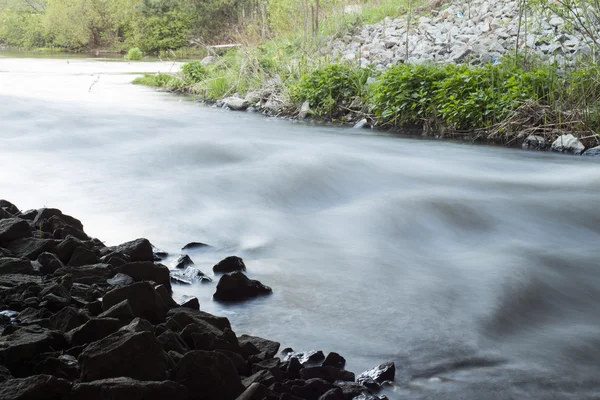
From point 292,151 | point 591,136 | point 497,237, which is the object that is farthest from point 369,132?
point 497,237

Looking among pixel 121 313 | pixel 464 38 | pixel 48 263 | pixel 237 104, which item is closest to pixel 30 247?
pixel 48 263

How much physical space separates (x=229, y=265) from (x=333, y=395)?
181 cm

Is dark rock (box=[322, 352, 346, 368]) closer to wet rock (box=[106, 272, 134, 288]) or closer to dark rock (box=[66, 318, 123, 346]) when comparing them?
dark rock (box=[66, 318, 123, 346])

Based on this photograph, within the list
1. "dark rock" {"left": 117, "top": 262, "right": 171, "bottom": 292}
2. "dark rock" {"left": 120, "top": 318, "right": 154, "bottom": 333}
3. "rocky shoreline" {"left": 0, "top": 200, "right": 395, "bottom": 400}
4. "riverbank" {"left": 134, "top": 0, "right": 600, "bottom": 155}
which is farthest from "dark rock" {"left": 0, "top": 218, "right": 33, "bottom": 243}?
"riverbank" {"left": 134, "top": 0, "right": 600, "bottom": 155}

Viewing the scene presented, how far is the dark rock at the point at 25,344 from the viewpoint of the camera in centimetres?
240

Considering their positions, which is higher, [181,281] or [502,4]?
[502,4]

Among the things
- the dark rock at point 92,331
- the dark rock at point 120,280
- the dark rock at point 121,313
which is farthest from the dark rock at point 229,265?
the dark rock at point 92,331

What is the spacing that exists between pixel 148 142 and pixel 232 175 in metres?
2.45

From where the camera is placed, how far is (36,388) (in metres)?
2.12

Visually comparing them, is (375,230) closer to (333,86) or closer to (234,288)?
(234,288)

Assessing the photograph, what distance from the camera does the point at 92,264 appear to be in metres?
3.70

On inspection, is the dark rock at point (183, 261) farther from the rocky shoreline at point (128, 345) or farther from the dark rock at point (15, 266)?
the dark rock at point (15, 266)

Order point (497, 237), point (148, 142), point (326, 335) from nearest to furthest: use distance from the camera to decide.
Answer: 1. point (326, 335)
2. point (497, 237)
3. point (148, 142)

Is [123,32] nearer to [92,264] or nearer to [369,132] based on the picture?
[369,132]
